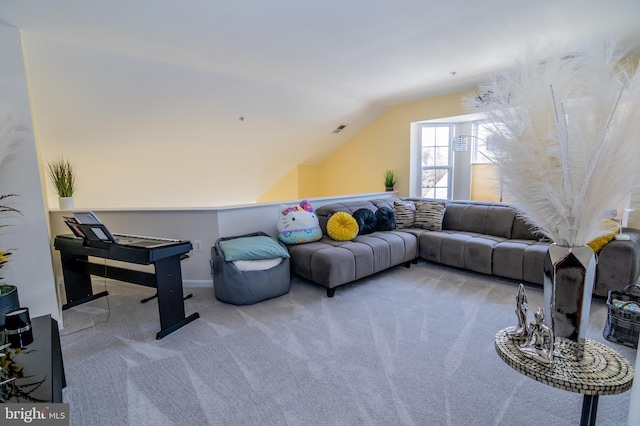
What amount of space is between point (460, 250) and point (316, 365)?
8.14ft

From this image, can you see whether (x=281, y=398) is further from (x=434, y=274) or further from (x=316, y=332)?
(x=434, y=274)

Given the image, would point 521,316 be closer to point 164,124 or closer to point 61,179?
point 164,124

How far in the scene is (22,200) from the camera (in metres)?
2.43

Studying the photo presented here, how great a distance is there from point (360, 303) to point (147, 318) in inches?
78.5

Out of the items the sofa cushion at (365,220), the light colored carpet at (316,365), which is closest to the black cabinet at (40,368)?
the light colored carpet at (316,365)

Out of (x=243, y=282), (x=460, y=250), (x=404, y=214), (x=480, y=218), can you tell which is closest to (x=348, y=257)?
(x=243, y=282)

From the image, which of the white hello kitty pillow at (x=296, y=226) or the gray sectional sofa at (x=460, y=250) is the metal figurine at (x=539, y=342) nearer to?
the gray sectional sofa at (x=460, y=250)

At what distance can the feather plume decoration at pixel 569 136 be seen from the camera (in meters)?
0.93

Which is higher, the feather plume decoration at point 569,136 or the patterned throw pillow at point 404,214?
the feather plume decoration at point 569,136

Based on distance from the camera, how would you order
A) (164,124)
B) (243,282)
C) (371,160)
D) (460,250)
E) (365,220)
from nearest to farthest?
(243,282) < (460,250) < (164,124) < (365,220) < (371,160)

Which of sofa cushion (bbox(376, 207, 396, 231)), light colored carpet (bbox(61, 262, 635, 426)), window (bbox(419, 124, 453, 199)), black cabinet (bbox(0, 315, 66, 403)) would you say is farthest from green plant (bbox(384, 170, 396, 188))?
black cabinet (bbox(0, 315, 66, 403))

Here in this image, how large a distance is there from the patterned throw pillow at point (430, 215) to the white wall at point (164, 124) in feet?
7.29

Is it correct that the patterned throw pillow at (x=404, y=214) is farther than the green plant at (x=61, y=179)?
Yes

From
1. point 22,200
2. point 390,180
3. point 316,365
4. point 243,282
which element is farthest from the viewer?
point 390,180
